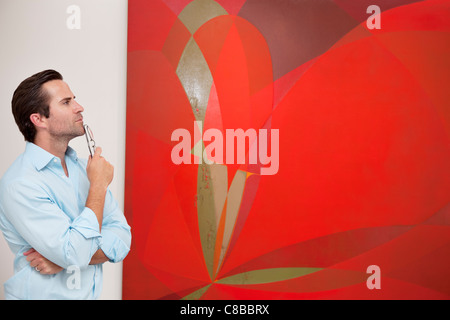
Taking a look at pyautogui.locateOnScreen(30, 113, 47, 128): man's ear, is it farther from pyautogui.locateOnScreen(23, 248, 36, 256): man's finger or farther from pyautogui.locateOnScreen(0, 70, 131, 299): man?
pyautogui.locateOnScreen(23, 248, 36, 256): man's finger

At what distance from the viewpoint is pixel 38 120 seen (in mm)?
1550

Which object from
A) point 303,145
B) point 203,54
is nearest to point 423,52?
point 303,145

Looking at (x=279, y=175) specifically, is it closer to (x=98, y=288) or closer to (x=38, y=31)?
(x=98, y=288)

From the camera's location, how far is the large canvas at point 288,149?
2.39 metres

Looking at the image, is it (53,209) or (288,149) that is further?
(288,149)

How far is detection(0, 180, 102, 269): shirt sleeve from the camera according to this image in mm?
1369

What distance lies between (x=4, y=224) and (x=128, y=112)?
3.52ft

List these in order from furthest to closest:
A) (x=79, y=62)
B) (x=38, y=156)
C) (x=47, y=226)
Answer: (x=79, y=62), (x=38, y=156), (x=47, y=226)

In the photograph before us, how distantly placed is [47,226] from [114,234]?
0.29 meters

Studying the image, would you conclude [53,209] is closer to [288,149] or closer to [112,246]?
[112,246]

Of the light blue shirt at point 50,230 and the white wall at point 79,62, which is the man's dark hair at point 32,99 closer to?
the light blue shirt at point 50,230

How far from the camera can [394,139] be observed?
2416 mm

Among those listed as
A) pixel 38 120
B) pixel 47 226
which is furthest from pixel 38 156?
pixel 47 226

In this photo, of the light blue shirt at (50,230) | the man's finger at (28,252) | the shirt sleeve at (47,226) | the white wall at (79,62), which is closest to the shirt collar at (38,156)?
the light blue shirt at (50,230)
